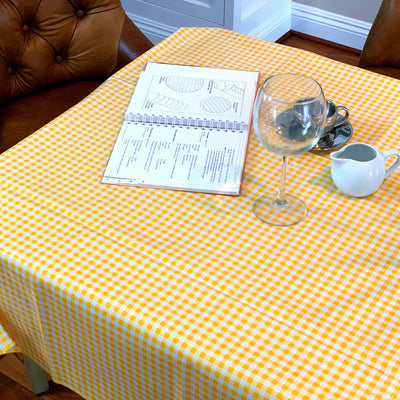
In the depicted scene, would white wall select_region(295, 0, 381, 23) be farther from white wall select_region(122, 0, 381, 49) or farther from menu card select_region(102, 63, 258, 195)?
menu card select_region(102, 63, 258, 195)

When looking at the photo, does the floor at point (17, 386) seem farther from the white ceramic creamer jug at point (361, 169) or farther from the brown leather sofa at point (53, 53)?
the white ceramic creamer jug at point (361, 169)

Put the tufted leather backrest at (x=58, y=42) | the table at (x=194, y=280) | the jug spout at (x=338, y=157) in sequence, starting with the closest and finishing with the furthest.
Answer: the table at (x=194, y=280) → the jug spout at (x=338, y=157) → the tufted leather backrest at (x=58, y=42)

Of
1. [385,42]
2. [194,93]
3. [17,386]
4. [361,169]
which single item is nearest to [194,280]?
[361,169]

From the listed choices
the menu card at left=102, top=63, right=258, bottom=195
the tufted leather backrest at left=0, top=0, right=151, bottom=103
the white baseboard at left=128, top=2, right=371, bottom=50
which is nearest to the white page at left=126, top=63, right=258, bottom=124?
the menu card at left=102, top=63, right=258, bottom=195

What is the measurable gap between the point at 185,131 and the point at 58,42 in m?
0.79

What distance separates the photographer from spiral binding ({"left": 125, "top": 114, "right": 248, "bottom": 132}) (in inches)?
49.6

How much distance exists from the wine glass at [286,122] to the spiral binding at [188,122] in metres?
0.20

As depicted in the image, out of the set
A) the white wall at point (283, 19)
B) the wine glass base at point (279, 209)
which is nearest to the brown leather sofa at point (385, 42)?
the white wall at point (283, 19)

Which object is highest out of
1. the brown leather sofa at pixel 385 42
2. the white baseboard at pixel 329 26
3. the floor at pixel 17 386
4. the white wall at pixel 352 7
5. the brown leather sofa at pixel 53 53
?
the brown leather sofa at pixel 53 53

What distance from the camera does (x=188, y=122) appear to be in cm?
127

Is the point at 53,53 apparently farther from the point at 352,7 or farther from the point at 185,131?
the point at 352,7

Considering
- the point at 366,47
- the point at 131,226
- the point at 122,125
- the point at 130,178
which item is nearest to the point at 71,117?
the point at 122,125

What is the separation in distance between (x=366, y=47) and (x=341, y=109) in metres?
0.77

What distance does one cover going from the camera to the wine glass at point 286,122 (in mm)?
991
